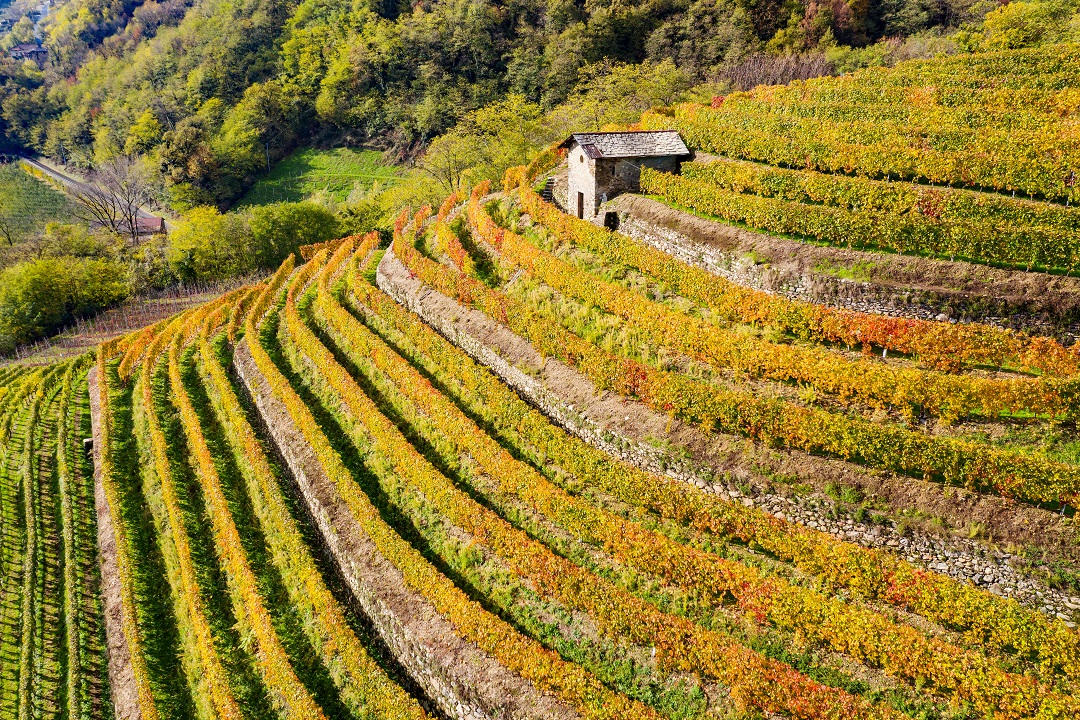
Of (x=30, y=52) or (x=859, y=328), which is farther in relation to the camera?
(x=30, y=52)

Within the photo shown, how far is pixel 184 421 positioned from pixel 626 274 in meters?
27.8

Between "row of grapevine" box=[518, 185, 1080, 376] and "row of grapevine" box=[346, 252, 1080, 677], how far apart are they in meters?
7.81

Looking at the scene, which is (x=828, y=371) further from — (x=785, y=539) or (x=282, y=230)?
(x=282, y=230)

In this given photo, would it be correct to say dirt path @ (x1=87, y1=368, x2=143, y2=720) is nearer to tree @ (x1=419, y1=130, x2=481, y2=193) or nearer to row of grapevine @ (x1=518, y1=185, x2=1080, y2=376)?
row of grapevine @ (x1=518, y1=185, x2=1080, y2=376)

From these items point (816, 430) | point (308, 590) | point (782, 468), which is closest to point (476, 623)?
point (308, 590)

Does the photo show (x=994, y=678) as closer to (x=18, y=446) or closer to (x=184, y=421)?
(x=184, y=421)

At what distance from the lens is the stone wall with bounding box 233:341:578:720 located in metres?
17.5

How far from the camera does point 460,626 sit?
19.6m

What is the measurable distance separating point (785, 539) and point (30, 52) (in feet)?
749

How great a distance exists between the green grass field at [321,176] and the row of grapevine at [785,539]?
244 feet

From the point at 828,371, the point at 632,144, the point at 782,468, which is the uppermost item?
the point at 632,144

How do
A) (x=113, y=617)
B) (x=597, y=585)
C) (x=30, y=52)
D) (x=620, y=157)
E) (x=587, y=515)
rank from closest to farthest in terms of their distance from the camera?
(x=597, y=585) < (x=587, y=515) < (x=113, y=617) < (x=620, y=157) < (x=30, y=52)

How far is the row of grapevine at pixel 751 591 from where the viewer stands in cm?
1463

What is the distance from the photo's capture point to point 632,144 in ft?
115
